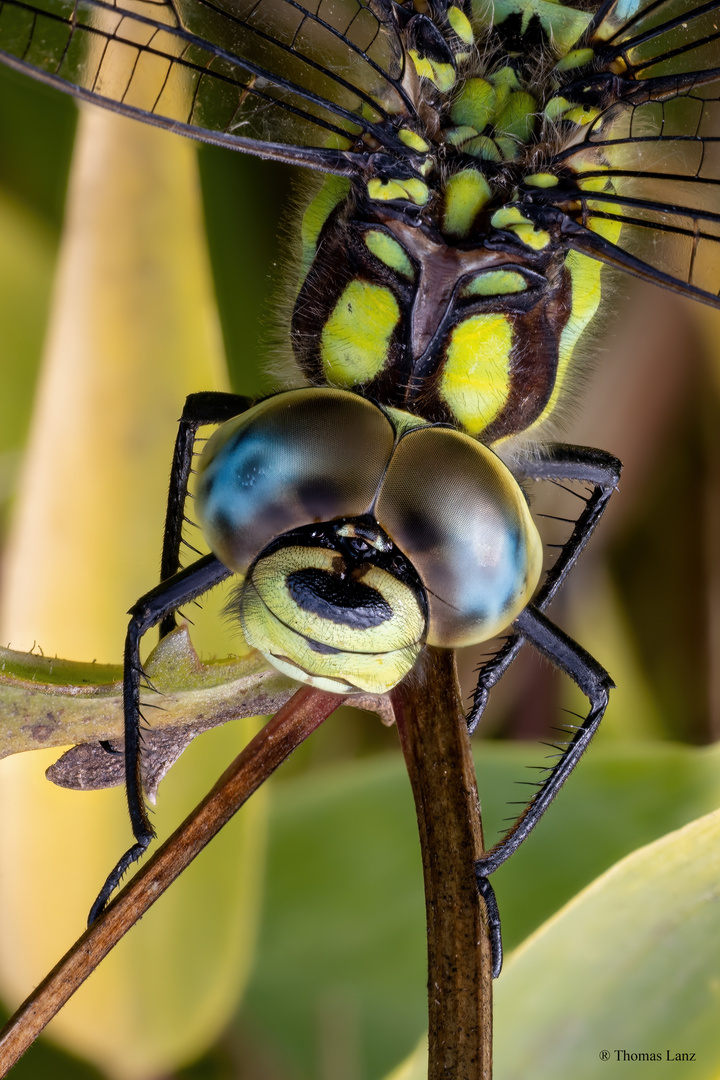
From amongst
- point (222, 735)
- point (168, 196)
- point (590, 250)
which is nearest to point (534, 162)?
point (590, 250)

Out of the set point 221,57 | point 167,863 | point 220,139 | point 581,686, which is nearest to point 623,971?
point 581,686

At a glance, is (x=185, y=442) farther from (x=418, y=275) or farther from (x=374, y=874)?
(x=374, y=874)

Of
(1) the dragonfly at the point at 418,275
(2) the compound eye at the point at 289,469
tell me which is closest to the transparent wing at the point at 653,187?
(1) the dragonfly at the point at 418,275

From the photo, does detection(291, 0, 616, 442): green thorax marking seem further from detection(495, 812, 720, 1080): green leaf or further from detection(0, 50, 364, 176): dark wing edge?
detection(495, 812, 720, 1080): green leaf

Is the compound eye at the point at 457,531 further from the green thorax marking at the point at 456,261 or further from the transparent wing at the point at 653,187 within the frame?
the transparent wing at the point at 653,187

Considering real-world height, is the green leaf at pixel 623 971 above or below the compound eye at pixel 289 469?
below

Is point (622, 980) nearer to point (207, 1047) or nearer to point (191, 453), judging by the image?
point (207, 1047)
